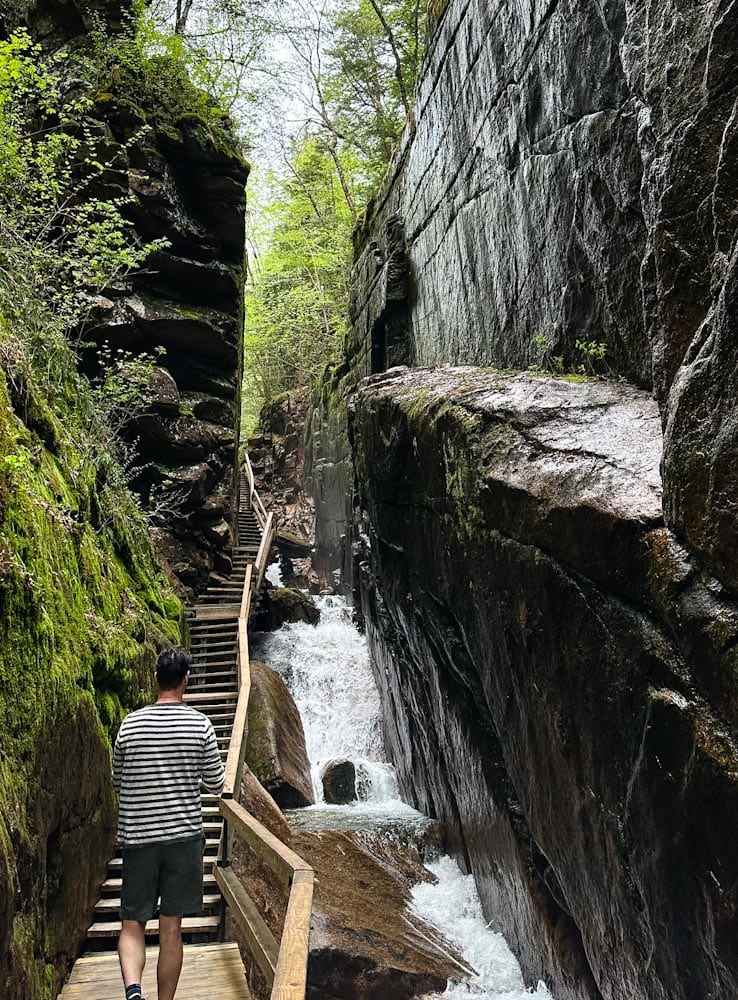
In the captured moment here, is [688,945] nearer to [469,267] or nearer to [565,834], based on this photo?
[565,834]

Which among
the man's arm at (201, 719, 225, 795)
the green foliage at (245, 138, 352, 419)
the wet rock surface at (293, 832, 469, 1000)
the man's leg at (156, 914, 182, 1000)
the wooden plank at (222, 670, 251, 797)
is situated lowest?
the wet rock surface at (293, 832, 469, 1000)

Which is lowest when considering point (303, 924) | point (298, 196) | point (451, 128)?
point (303, 924)

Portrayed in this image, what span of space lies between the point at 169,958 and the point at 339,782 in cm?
908

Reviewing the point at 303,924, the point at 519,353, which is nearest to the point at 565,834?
the point at 303,924

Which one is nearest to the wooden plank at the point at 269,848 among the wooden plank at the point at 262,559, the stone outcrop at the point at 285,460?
the wooden plank at the point at 262,559

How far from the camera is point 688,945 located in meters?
3.81

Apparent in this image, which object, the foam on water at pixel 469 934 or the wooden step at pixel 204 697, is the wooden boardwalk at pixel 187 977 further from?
the wooden step at pixel 204 697

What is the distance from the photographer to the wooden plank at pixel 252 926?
3.81 metres

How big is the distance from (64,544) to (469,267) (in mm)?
6741

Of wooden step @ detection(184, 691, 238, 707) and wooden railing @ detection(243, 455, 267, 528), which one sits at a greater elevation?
wooden railing @ detection(243, 455, 267, 528)

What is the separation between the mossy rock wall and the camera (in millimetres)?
3533

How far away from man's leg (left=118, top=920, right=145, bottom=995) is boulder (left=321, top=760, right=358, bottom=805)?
886 centimetres

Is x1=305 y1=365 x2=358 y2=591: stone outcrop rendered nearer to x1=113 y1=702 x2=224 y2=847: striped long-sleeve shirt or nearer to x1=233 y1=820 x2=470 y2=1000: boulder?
x1=233 y1=820 x2=470 y2=1000: boulder

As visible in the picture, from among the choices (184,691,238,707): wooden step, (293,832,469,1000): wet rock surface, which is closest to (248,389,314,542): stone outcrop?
(184,691,238,707): wooden step
